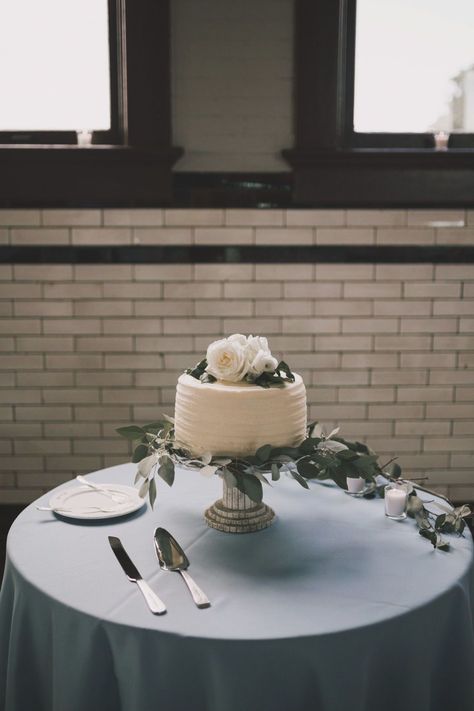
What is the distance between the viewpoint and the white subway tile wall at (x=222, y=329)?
122 inches

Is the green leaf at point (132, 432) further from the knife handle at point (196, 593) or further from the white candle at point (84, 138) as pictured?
the white candle at point (84, 138)

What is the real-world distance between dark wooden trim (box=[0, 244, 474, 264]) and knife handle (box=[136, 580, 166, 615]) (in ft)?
6.44

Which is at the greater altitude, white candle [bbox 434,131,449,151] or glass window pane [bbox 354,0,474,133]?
glass window pane [bbox 354,0,474,133]

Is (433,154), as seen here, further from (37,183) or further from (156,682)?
(156,682)

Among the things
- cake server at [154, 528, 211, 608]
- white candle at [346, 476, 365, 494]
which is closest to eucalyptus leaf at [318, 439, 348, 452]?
white candle at [346, 476, 365, 494]

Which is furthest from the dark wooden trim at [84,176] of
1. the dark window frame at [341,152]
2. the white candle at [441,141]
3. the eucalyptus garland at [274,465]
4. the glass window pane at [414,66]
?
the eucalyptus garland at [274,465]

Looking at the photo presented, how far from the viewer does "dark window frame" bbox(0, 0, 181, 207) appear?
9.64 ft

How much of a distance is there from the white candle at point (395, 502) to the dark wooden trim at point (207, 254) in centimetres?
163

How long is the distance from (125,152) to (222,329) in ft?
2.82

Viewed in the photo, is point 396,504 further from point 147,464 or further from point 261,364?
point 147,464

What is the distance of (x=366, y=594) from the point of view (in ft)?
4.32

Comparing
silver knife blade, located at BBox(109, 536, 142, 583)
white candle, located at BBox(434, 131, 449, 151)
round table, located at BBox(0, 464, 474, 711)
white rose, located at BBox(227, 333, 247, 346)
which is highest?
white candle, located at BBox(434, 131, 449, 151)

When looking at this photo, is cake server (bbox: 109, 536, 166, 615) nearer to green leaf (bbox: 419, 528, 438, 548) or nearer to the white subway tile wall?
green leaf (bbox: 419, 528, 438, 548)

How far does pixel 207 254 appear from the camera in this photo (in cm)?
311
